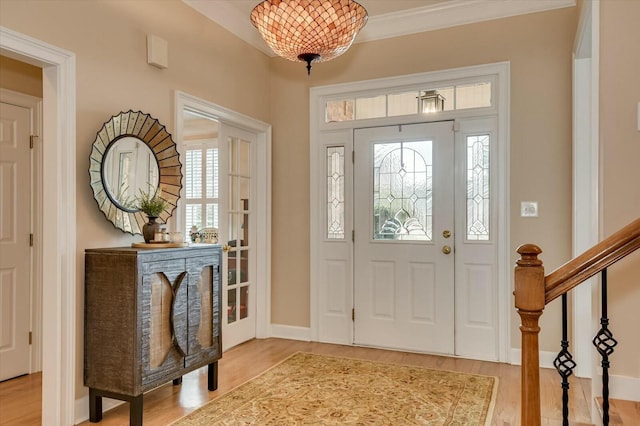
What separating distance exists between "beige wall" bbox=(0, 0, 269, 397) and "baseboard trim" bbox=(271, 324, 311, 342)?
206cm

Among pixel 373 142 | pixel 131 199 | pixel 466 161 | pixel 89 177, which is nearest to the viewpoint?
pixel 89 177

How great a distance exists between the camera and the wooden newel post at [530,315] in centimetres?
161

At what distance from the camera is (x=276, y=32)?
2475mm

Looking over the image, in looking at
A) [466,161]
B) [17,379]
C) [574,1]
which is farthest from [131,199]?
[574,1]

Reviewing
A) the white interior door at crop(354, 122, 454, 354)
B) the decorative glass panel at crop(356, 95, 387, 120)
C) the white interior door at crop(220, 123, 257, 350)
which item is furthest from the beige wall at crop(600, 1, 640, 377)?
the white interior door at crop(220, 123, 257, 350)

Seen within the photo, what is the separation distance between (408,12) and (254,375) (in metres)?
3.34

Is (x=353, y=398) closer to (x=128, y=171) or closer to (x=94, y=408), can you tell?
(x=94, y=408)

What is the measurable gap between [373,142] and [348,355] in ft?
6.38

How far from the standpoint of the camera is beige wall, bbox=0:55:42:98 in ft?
11.5

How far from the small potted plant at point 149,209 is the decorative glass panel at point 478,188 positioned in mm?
2506

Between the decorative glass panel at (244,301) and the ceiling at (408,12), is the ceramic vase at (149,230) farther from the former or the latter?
the ceiling at (408,12)

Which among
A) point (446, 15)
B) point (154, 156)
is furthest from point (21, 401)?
point (446, 15)

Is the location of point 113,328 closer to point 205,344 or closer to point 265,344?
point 205,344

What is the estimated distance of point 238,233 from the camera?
14.4 ft
